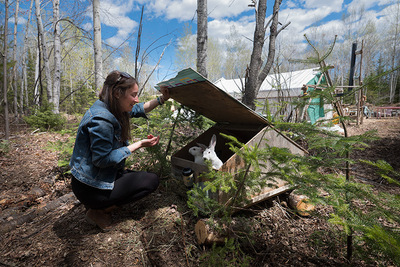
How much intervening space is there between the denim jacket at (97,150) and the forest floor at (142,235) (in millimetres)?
588

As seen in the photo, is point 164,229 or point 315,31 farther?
point 315,31

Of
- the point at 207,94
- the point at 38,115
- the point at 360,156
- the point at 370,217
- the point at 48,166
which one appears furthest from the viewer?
the point at 38,115

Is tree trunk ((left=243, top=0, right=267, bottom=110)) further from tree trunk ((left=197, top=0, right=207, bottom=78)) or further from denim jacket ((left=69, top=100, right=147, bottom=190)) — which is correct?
denim jacket ((left=69, top=100, right=147, bottom=190))

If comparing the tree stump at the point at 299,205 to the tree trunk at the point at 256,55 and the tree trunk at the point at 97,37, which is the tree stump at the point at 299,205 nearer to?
the tree trunk at the point at 256,55

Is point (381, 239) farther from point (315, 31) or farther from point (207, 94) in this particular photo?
point (315, 31)

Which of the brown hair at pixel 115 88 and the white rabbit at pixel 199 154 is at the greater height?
the brown hair at pixel 115 88

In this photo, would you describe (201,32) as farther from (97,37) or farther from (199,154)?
(97,37)

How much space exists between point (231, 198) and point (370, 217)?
103 cm

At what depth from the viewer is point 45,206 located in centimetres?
256

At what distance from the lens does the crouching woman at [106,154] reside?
5.88ft

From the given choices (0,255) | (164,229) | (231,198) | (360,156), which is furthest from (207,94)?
(360,156)

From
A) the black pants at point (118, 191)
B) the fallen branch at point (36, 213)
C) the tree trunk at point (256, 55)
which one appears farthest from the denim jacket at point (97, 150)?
the tree trunk at point (256, 55)

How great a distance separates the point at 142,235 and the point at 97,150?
97cm

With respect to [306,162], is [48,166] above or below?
below
